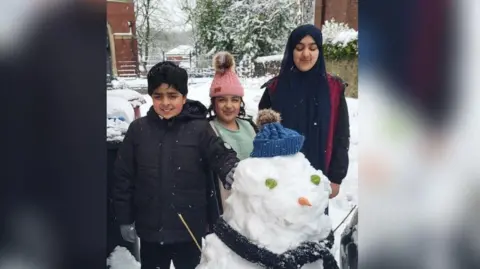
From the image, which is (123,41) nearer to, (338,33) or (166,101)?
(338,33)

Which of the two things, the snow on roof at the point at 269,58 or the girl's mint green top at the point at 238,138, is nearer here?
the girl's mint green top at the point at 238,138

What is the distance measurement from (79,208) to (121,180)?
0.65m

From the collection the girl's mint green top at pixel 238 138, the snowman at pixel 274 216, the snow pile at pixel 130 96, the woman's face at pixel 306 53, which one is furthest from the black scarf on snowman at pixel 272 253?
the snow pile at pixel 130 96

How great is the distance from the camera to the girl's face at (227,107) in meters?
2.42

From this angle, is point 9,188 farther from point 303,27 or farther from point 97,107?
point 303,27

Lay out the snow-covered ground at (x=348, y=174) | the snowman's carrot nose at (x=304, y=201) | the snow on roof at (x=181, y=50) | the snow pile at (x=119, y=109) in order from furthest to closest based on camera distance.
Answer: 1. the snow on roof at (x=181, y=50)
2. the snow-covered ground at (x=348, y=174)
3. the snow pile at (x=119, y=109)
4. the snowman's carrot nose at (x=304, y=201)

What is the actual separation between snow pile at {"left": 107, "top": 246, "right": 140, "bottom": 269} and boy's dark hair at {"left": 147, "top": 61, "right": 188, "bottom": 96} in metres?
0.78

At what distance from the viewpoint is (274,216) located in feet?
5.21

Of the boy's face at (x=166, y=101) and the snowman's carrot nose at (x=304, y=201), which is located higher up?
the boy's face at (x=166, y=101)

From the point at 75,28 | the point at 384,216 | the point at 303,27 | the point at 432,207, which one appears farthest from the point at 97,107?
the point at 303,27

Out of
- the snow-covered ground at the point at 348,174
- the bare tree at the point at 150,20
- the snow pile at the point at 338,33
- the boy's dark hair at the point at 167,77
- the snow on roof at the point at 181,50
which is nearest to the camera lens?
the boy's dark hair at the point at 167,77

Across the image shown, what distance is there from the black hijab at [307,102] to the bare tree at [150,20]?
155 centimetres

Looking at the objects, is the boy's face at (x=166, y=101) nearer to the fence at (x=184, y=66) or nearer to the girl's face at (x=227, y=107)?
the girl's face at (x=227, y=107)

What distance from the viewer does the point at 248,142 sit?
240 centimetres
